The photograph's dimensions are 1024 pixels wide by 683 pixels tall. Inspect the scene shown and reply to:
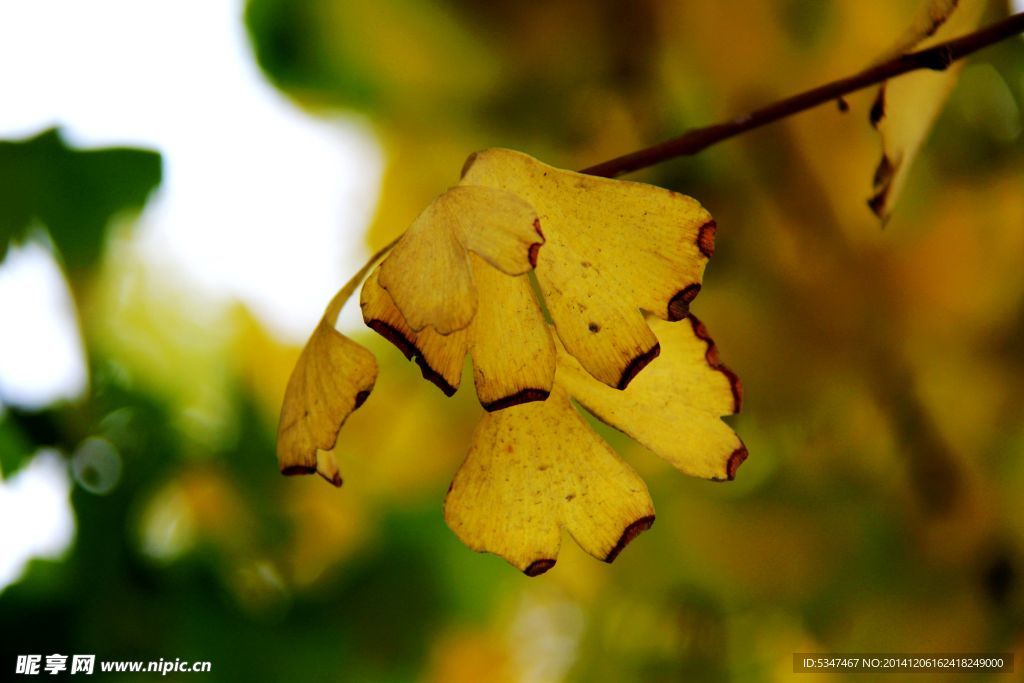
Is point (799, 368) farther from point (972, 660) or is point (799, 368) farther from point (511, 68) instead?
point (511, 68)

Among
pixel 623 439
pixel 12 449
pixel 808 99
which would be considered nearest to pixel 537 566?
pixel 808 99

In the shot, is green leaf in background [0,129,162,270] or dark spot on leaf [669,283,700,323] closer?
dark spot on leaf [669,283,700,323]

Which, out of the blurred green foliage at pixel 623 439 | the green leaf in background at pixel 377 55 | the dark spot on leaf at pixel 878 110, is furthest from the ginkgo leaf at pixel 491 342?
the green leaf in background at pixel 377 55

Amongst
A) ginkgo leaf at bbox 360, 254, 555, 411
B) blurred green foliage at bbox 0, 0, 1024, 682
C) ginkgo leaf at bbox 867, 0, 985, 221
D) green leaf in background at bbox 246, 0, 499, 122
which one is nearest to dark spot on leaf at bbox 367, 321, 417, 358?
ginkgo leaf at bbox 360, 254, 555, 411

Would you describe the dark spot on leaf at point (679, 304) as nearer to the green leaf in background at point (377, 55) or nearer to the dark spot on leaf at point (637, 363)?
the dark spot on leaf at point (637, 363)

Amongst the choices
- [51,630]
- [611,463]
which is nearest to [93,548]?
[51,630]

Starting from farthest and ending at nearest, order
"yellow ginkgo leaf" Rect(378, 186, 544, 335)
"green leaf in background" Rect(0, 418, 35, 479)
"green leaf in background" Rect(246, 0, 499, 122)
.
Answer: "green leaf in background" Rect(246, 0, 499, 122) → "green leaf in background" Rect(0, 418, 35, 479) → "yellow ginkgo leaf" Rect(378, 186, 544, 335)

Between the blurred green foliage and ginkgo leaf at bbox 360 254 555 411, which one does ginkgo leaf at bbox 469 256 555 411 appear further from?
the blurred green foliage
